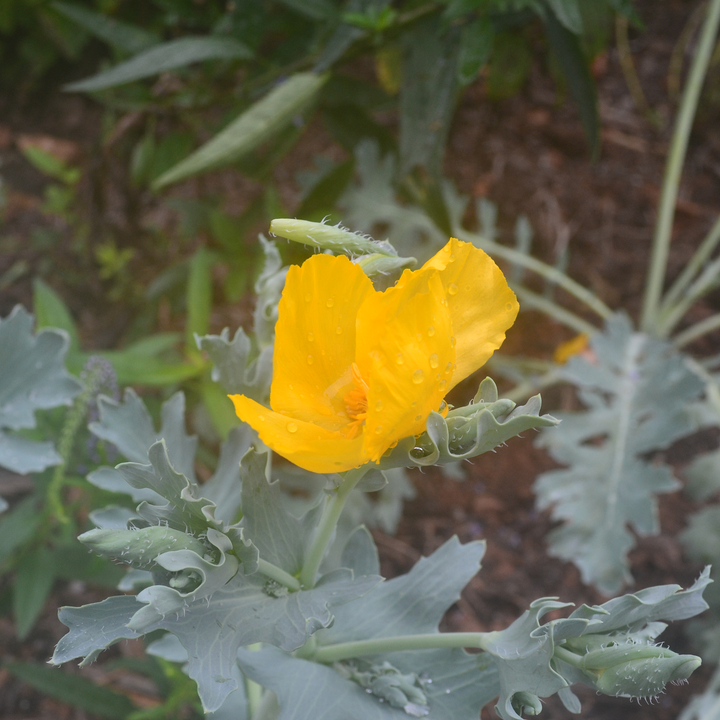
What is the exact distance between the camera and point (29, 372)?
3.47 ft

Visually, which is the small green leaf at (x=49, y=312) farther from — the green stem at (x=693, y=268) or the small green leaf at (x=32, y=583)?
the green stem at (x=693, y=268)

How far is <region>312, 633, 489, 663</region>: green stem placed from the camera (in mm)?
696

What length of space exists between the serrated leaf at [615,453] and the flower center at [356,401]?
1.12 meters

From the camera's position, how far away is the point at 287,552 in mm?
727

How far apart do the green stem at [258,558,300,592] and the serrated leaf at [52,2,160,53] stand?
144 centimetres

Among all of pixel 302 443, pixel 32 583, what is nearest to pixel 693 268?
pixel 302 443

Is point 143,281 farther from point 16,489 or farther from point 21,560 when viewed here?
point 21,560

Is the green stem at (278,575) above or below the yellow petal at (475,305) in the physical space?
below

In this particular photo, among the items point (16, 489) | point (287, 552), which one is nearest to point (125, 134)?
point (16, 489)

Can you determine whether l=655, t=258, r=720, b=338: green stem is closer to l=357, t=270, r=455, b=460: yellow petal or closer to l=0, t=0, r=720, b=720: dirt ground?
l=0, t=0, r=720, b=720: dirt ground

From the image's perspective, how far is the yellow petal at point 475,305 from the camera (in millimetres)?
589

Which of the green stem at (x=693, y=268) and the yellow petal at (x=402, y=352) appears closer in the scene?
the yellow petal at (x=402, y=352)

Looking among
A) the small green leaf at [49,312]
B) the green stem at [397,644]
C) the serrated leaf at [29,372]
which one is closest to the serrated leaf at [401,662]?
the green stem at [397,644]

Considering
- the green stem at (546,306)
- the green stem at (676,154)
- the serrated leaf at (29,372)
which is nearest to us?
the serrated leaf at (29,372)
